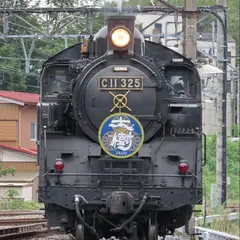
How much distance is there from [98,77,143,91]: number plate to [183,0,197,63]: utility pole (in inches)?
132

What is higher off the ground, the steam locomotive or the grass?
the steam locomotive

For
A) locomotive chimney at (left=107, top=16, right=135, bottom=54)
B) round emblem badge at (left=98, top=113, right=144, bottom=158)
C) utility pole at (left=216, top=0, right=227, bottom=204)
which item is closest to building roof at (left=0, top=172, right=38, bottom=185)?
utility pole at (left=216, top=0, right=227, bottom=204)

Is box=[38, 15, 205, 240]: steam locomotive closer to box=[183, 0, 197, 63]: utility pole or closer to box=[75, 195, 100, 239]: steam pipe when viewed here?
box=[75, 195, 100, 239]: steam pipe

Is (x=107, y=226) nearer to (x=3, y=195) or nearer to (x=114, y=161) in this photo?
(x=114, y=161)

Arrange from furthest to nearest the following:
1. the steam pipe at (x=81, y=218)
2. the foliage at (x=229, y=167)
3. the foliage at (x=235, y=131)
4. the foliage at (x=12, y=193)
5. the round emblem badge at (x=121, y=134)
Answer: the foliage at (x=235, y=131) < the foliage at (x=229, y=167) < the foliage at (x=12, y=193) < the round emblem badge at (x=121, y=134) < the steam pipe at (x=81, y=218)

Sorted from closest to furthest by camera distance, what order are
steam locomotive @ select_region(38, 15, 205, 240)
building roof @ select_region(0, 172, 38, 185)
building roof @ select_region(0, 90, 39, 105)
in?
steam locomotive @ select_region(38, 15, 205, 240) → building roof @ select_region(0, 90, 39, 105) → building roof @ select_region(0, 172, 38, 185)

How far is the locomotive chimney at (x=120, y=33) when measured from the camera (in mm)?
11375

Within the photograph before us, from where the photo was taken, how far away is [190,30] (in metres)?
14.8

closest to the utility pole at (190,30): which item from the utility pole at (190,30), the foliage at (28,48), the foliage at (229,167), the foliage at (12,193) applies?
the utility pole at (190,30)

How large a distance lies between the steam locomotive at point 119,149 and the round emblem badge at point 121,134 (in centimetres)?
1

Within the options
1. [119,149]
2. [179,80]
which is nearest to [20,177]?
[179,80]

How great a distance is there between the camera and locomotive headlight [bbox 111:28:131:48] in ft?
37.3

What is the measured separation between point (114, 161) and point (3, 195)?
17.2 metres

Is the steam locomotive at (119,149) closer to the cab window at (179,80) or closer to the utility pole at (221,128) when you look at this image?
the cab window at (179,80)
